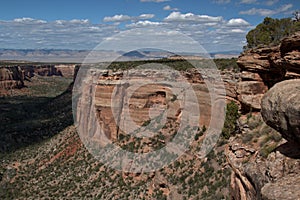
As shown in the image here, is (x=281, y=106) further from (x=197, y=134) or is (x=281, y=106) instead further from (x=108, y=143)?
(x=108, y=143)

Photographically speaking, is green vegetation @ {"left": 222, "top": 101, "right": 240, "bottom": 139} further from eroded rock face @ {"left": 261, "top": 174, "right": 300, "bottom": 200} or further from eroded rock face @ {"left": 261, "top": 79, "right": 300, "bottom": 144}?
eroded rock face @ {"left": 261, "top": 174, "right": 300, "bottom": 200}

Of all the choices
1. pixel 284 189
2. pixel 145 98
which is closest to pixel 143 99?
pixel 145 98

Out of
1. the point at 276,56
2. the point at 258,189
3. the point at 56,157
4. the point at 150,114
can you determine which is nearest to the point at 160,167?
the point at 150,114

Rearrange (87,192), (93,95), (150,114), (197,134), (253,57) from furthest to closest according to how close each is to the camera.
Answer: (93,95) → (150,114) → (87,192) → (197,134) → (253,57)

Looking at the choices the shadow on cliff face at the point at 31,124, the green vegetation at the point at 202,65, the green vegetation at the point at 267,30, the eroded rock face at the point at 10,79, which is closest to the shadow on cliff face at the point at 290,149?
the green vegetation at the point at 202,65

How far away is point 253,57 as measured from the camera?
15023 millimetres

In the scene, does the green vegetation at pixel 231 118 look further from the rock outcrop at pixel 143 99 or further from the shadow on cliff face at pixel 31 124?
the shadow on cliff face at pixel 31 124

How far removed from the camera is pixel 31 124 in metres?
60.9

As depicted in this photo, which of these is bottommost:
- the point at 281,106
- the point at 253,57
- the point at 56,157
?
the point at 56,157

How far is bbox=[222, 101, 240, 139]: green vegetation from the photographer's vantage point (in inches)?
711

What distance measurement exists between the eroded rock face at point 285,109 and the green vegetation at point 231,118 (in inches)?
350

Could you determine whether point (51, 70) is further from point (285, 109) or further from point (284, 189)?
point (284, 189)

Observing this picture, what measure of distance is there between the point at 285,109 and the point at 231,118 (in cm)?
1058

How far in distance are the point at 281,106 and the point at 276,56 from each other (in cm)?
560
